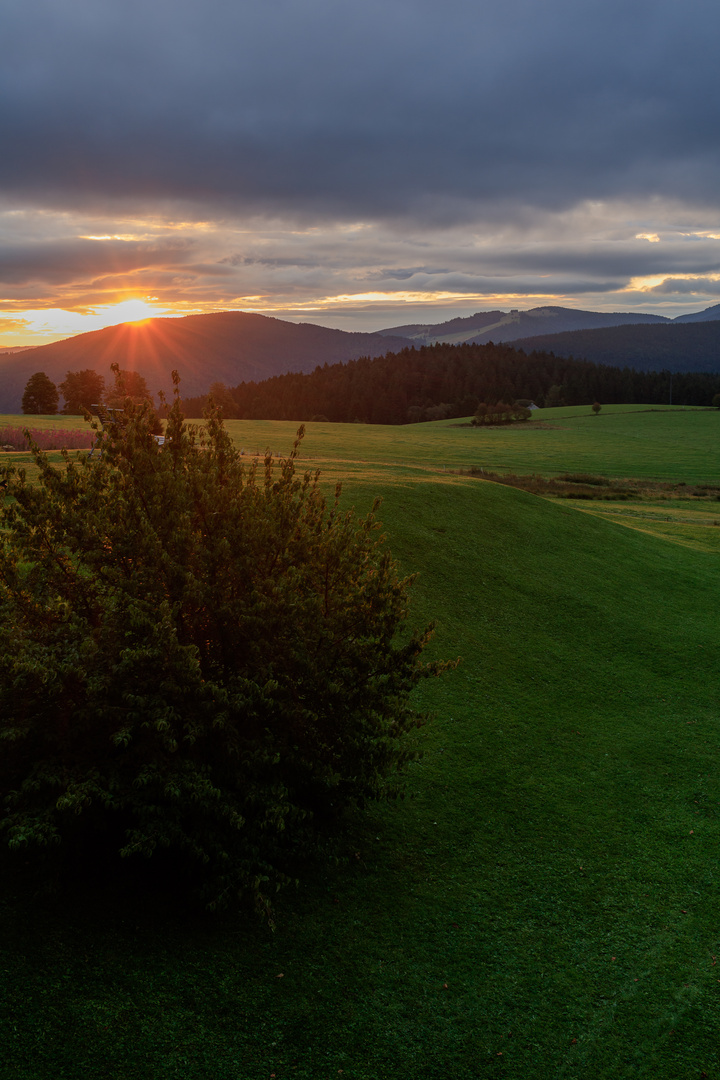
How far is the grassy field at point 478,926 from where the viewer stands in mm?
7336

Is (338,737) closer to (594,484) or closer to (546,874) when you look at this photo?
(546,874)

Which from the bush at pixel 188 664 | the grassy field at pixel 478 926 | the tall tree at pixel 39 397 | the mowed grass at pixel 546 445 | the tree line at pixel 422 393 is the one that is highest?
the tree line at pixel 422 393

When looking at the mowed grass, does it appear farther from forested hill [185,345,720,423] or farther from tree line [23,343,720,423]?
forested hill [185,345,720,423]

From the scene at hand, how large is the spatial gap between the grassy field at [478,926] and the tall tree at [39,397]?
101636 mm

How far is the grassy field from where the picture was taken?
24.1ft

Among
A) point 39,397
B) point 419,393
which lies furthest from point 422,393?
point 39,397

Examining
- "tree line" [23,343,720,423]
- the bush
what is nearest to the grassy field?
the bush

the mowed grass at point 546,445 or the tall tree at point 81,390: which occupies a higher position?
the tall tree at point 81,390

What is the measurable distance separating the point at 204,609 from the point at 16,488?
2789 mm

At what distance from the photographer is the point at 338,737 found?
1013 centimetres

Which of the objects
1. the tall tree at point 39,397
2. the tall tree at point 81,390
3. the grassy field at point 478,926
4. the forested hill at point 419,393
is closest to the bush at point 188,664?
the grassy field at point 478,926

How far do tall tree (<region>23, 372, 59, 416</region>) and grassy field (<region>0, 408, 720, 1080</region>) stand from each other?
333ft

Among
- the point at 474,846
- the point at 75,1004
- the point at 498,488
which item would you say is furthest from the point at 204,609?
the point at 498,488

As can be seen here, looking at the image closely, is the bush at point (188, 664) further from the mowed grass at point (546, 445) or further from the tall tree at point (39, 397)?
the tall tree at point (39, 397)
